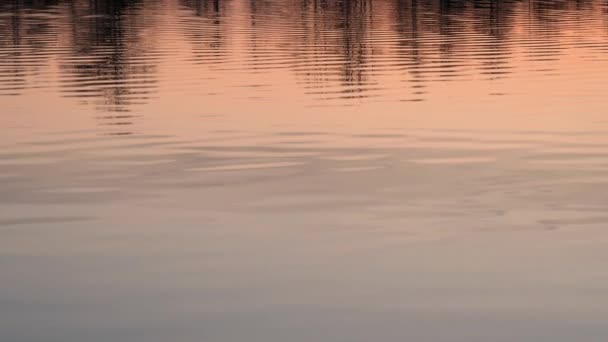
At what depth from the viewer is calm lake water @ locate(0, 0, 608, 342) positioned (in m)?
13.8

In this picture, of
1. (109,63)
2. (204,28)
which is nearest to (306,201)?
(109,63)

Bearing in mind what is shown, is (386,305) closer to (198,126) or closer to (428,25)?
(198,126)

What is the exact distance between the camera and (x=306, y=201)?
66.4 feet

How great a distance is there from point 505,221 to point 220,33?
178 feet

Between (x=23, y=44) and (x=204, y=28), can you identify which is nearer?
(x=23, y=44)

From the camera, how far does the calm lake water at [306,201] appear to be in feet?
45.1

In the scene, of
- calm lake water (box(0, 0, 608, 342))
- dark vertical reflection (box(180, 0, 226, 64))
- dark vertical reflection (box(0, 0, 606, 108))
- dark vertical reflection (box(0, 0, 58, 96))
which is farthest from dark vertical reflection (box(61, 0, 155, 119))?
dark vertical reflection (box(180, 0, 226, 64))

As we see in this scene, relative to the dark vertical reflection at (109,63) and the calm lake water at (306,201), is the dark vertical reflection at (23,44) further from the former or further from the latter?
the dark vertical reflection at (109,63)

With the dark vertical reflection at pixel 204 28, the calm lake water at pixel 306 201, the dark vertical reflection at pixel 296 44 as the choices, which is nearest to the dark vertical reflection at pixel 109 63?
the dark vertical reflection at pixel 296 44

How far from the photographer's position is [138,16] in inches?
3927

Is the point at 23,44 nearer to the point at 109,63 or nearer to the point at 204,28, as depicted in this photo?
the point at 109,63

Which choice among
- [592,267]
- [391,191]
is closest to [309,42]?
[391,191]

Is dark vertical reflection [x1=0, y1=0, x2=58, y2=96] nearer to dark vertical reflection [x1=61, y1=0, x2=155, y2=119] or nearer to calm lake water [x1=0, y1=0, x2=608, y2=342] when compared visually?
calm lake water [x1=0, y1=0, x2=608, y2=342]

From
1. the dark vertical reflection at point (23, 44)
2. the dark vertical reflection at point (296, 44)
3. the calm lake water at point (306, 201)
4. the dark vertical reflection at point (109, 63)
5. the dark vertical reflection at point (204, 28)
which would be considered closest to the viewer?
the calm lake water at point (306, 201)
